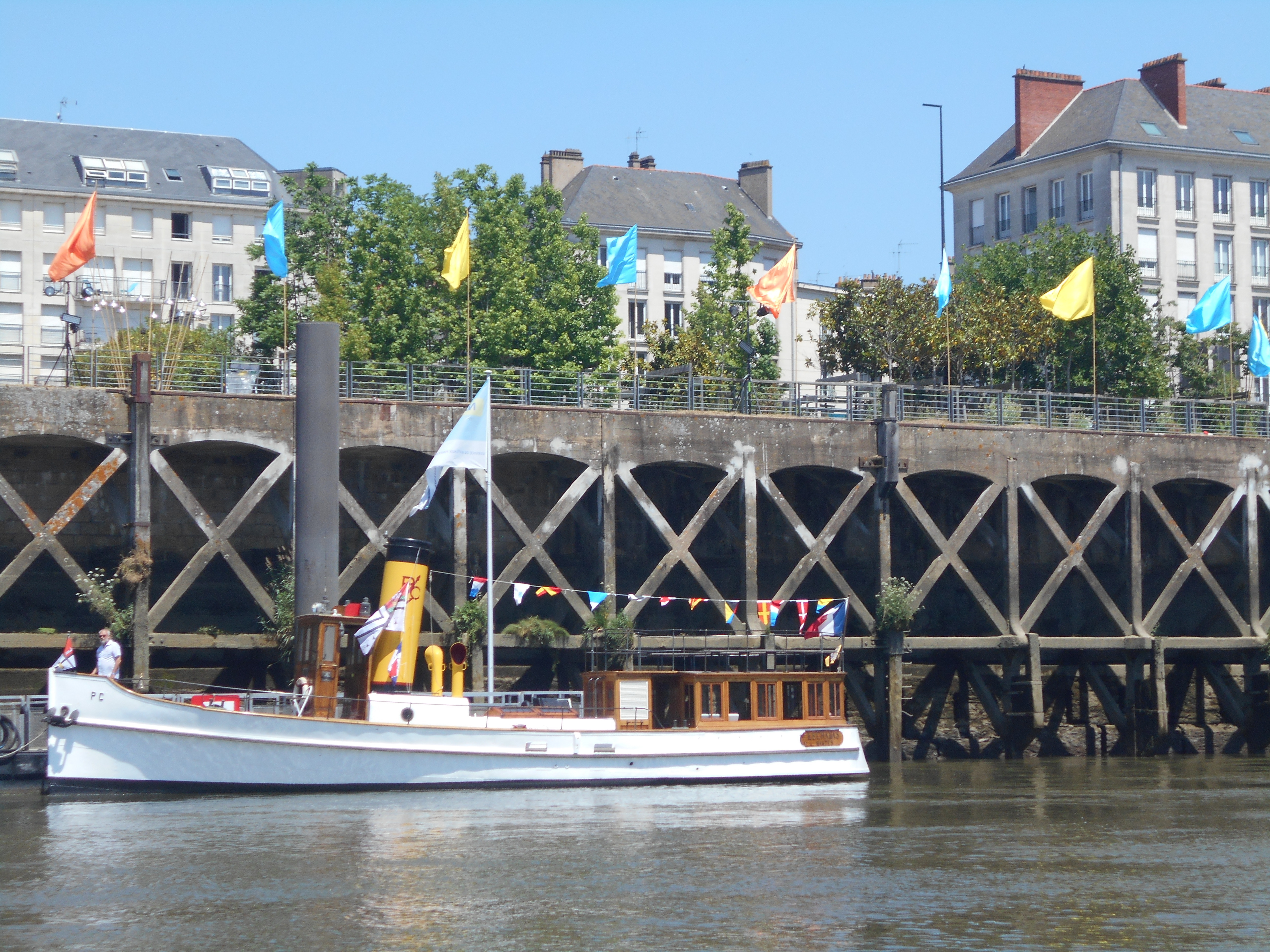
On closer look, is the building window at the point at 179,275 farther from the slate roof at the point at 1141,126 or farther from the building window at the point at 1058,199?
the building window at the point at 1058,199

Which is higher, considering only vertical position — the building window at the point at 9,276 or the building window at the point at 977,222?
the building window at the point at 977,222

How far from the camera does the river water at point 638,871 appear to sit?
18609mm

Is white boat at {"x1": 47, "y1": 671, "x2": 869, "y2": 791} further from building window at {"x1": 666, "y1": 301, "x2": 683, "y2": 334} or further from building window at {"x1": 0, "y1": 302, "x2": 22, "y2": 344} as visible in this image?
building window at {"x1": 0, "y1": 302, "x2": 22, "y2": 344}

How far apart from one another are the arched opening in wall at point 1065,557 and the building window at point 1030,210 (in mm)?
A: 38095

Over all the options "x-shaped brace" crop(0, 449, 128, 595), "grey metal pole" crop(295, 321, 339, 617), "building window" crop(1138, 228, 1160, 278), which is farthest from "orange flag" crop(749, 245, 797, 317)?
"building window" crop(1138, 228, 1160, 278)

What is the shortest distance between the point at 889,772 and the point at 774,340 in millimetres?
30084

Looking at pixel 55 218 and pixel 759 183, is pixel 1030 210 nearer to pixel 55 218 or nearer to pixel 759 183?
pixel 759 183

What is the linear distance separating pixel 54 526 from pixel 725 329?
33467 millimetres

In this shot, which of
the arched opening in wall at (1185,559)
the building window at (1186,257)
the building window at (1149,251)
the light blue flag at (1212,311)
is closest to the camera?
the arched opening in wall at (1185,559)

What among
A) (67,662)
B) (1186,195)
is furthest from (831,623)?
(1186,195)

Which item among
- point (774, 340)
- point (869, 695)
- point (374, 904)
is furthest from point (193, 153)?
point (374, 904)

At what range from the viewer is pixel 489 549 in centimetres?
3166

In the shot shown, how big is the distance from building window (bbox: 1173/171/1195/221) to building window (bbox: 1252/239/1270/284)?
4.07 metres

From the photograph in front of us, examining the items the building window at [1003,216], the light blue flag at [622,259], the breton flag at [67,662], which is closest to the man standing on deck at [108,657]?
the breton flag at [67,662]
